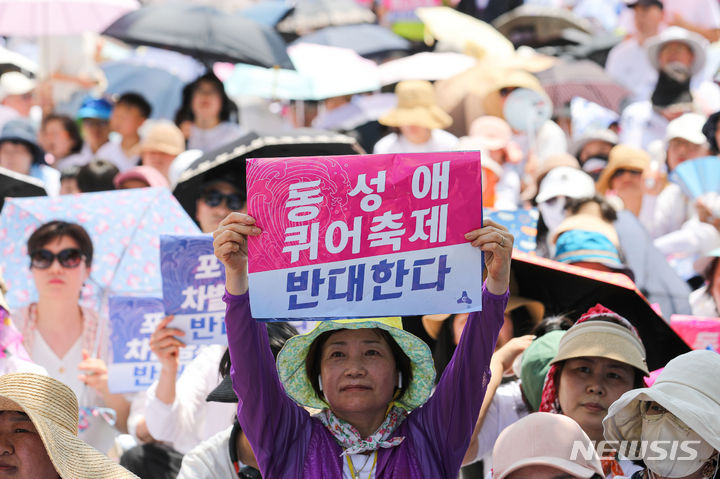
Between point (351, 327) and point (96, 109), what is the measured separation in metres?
7.52

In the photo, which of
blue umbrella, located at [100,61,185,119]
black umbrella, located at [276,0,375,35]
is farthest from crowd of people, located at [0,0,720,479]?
black umbrella, located at [276,0,375,35]

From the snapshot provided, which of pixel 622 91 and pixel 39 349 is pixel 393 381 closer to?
pixel 39 349

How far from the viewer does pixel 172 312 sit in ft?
16.9

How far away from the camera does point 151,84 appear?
11.3m

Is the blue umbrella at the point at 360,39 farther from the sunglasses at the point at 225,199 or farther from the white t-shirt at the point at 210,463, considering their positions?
the white t-shirt at the point at 210,463

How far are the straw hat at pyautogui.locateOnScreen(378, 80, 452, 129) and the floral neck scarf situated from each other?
19.3 feet

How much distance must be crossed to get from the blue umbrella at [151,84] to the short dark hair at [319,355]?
7400mm

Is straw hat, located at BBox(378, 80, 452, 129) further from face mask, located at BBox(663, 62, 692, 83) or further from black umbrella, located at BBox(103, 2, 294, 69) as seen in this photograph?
face mask, located at BBox(663, 62, 692, 83)

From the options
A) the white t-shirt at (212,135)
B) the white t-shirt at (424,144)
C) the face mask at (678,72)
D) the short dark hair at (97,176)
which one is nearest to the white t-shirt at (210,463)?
the short dark hair at (97,176)

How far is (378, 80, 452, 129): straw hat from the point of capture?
31.6 ft

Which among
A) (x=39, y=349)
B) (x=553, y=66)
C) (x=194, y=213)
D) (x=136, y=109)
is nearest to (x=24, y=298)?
(x=39, y=349)

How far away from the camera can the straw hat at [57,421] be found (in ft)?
11.4

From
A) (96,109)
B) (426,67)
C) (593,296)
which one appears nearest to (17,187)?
(96,109)

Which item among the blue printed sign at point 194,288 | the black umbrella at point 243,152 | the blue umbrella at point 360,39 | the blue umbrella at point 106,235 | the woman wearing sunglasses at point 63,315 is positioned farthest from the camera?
the blue umbrella at point 360,39
